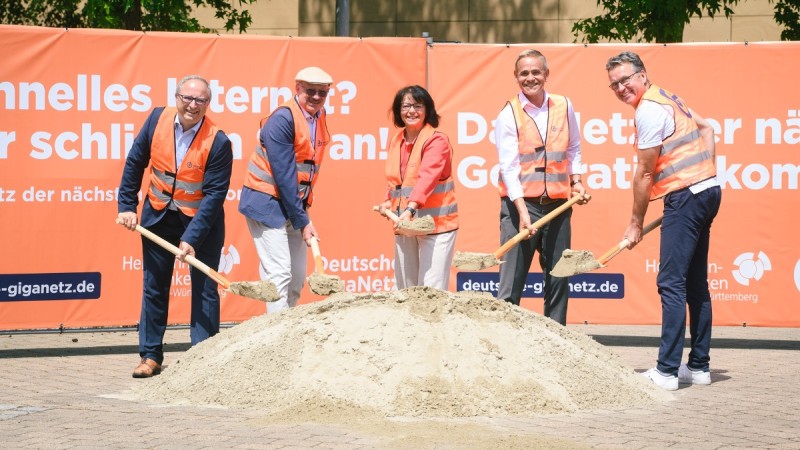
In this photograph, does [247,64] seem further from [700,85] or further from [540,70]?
[700,85]

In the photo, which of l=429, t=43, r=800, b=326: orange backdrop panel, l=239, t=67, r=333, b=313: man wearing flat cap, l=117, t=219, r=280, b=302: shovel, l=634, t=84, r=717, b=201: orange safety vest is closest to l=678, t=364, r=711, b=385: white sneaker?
l=634, t=84, r=717, b=201: orange safety vest

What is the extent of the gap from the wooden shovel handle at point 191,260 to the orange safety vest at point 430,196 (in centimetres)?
147

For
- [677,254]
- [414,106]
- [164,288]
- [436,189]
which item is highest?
[414,106]

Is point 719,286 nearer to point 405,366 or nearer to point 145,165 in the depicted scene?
point 405,366

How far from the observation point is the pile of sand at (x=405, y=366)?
284 inches

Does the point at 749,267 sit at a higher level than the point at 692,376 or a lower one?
higher

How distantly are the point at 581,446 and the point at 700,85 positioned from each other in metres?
5.31

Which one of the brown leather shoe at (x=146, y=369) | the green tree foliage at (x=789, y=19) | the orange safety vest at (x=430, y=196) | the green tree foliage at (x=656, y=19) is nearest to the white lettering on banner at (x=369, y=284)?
the orange safety vest at (x=430, y=196)

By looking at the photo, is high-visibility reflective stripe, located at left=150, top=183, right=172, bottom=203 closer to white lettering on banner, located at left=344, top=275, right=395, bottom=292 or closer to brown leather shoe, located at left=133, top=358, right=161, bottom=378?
brown leather shoe, located at left=133, top=358, right=161, bottom=378

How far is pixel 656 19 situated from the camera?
1720 cm

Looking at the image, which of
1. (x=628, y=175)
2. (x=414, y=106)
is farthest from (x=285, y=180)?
(x=628, y=175)

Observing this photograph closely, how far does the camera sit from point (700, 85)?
1079 cm

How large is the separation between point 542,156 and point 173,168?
8.57 feet

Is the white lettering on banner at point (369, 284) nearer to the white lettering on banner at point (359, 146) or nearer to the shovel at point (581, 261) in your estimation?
the white lettering on banner at point (359, 146)
